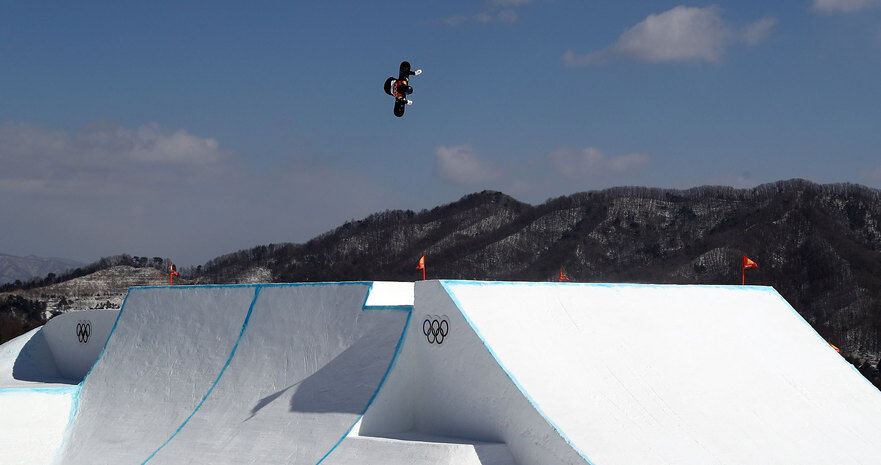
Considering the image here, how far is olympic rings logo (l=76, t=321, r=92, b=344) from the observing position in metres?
18.6

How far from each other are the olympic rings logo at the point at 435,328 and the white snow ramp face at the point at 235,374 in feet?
1.58

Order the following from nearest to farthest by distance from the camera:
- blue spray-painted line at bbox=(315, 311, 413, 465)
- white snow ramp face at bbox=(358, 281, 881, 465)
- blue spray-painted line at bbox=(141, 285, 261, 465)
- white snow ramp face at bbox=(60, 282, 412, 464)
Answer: white snow ramp face at bbox=(358, 281, 881, 465) → blue spray-painted line at bbox=(315, 311, 413, 465) → white snow ramp face at bbox=(60, 282, 412, 464) → blue spray-painted line at bbox=(141, 285, 261, 465)

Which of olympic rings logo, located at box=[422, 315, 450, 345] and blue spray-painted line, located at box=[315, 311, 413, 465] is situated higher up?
olympic rings logo, located at box=[422, 315, 450, 345]

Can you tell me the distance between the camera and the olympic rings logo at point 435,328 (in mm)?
11586

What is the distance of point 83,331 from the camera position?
61.4ft

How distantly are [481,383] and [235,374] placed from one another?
4734 mm

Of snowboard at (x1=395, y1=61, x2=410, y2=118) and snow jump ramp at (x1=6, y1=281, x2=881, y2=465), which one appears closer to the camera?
snow jump ramp at (x1=6, y1=281, x2=881, y2=465)

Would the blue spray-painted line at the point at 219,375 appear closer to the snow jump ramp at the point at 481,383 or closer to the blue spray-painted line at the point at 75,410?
the snow jump ramp at the point at 481,383

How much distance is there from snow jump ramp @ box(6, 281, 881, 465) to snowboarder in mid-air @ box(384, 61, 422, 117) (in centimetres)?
304

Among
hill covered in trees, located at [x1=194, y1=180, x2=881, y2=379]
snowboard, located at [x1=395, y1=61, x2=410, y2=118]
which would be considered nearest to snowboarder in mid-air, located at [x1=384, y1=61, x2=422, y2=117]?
snowboard, located at [x1=395, y1=61, x2=410, y2=118]

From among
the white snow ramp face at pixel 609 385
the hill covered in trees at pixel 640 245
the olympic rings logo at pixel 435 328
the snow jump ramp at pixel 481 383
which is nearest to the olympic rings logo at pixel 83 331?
the snow jump ramp at pixel 481 383

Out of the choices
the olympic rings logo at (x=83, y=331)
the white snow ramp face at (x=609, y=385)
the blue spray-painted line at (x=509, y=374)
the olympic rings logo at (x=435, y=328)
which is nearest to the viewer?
the blue spray-painted line at (x=509, y=374)

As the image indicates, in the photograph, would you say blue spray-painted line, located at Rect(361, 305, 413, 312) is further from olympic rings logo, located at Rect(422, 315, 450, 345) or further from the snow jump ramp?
olympic rings logo, located at Rect(422, 315, 450, 345)


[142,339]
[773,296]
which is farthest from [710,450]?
[142,339]
